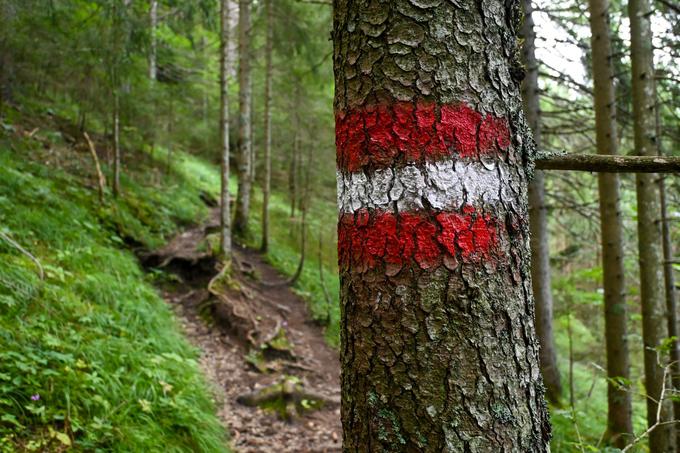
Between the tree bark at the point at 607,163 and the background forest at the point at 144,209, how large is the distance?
77 cm

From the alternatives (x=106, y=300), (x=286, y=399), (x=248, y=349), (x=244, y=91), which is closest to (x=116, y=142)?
(x=244, y=91)

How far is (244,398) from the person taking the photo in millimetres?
5621

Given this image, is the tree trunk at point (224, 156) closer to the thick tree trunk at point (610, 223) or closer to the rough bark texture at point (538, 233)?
the rough bark texture at point (538, 233)

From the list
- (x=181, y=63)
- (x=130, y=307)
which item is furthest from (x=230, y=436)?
(x=181, y=63)

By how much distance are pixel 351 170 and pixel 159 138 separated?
1258 centimetres

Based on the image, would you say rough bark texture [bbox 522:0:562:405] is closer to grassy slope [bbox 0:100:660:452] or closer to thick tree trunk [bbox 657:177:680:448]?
grassy slope [bbox 0:100:660:452]

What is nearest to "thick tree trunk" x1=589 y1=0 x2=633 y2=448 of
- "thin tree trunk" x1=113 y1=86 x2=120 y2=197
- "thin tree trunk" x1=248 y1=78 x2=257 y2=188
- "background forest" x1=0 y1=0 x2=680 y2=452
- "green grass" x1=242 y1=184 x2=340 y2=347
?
"background forest" x1=0 y1=0 x2=680 y2=452

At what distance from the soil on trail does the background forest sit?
34 centimetres

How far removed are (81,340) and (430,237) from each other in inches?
164

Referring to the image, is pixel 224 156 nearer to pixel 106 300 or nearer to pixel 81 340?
pixel 106 300

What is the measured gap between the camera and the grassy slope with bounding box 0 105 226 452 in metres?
3.27

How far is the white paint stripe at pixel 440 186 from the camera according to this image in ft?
3.51

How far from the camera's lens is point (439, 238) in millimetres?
1059

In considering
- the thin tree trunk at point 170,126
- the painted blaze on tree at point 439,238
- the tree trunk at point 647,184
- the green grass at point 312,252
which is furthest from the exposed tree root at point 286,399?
the thin tree trunk at point 170,126
